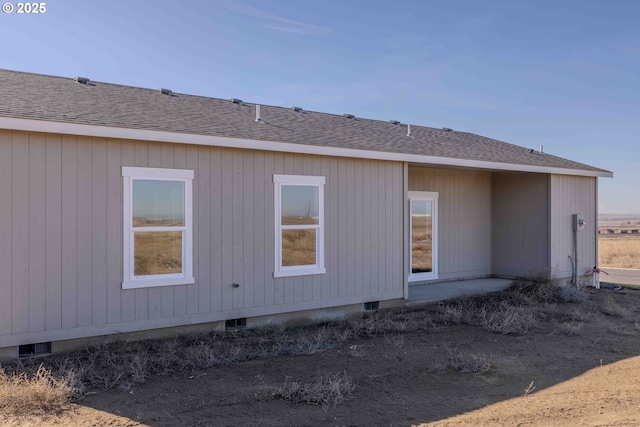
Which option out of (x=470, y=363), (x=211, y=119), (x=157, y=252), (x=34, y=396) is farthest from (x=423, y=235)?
(x=34, y=396)

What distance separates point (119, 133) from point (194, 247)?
190cm

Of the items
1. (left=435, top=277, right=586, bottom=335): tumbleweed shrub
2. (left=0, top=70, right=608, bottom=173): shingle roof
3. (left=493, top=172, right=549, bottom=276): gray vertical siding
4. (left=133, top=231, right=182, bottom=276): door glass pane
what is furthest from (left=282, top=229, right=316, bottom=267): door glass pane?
(left=493, top=172, right=549, bottom=276): gray vertical siding

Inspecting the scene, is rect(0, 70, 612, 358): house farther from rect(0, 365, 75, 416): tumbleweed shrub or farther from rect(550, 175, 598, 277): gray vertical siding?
rect(0, 365, 75, 416): tumbleweed shrub

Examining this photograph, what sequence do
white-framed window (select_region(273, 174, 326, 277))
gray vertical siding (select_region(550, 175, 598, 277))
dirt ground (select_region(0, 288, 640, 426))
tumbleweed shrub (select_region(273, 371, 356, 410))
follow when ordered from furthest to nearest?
gray vertical siding (select_region(550, 175, 598, 277))
white-framed window (select_region(273, 174, 326, 277))
tumbleweed shrub (select_region(273, 371, 356, 410))
dirt ground (select_region(0, 288, 640, 426))

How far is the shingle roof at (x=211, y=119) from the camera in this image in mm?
7223

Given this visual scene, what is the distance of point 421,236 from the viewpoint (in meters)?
12.6

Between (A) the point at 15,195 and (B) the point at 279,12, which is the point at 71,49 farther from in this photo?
(A) the point at 15,195

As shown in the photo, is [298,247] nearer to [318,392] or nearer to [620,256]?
[318,392]

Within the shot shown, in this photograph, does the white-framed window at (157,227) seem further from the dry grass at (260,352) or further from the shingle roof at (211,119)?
the dry grass at (260,352)

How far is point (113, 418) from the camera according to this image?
4836mm

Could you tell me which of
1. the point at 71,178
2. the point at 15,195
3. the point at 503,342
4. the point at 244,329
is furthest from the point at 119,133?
the point at 503,342

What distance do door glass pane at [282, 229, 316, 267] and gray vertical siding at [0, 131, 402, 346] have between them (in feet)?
0.88

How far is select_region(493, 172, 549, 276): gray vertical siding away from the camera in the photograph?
12.8 m

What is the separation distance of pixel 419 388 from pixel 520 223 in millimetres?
8538
